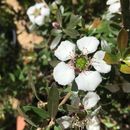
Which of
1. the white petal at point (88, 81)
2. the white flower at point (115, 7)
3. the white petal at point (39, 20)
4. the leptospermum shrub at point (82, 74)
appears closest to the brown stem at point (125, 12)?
the leptospermum shrub at point (82, 74)

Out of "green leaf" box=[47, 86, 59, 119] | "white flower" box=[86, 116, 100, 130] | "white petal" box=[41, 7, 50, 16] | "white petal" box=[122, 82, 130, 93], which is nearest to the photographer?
"green leaf" box=[47, 86, 59, 119]

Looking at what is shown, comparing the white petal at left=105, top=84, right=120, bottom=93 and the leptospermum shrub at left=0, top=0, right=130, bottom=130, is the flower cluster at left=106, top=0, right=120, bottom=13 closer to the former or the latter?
the leptospermum shrub at left=0, top=0, right=130, bottom=130

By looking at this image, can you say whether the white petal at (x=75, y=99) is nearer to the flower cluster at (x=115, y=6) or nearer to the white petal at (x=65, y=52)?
the white petal at (x=65, y=52)

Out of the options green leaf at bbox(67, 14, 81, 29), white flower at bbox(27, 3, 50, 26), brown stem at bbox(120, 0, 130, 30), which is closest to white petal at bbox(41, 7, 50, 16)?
white flower at bbox(27, 3, 50, 26)

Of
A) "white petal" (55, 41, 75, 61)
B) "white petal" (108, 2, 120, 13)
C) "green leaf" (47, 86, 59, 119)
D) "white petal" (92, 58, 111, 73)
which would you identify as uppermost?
"white petal" (108, 2, 120, 13)

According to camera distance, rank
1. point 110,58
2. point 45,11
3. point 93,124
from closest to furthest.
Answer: point 110,58 → point 93,124 → point 45,11

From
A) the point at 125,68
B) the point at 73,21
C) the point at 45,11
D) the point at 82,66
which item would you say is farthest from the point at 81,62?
the point at 45,11

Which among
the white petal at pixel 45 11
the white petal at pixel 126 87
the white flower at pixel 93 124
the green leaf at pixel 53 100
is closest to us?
the green leaf at pixel 53 100

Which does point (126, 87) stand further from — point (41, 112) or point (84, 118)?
point (41, 112)
